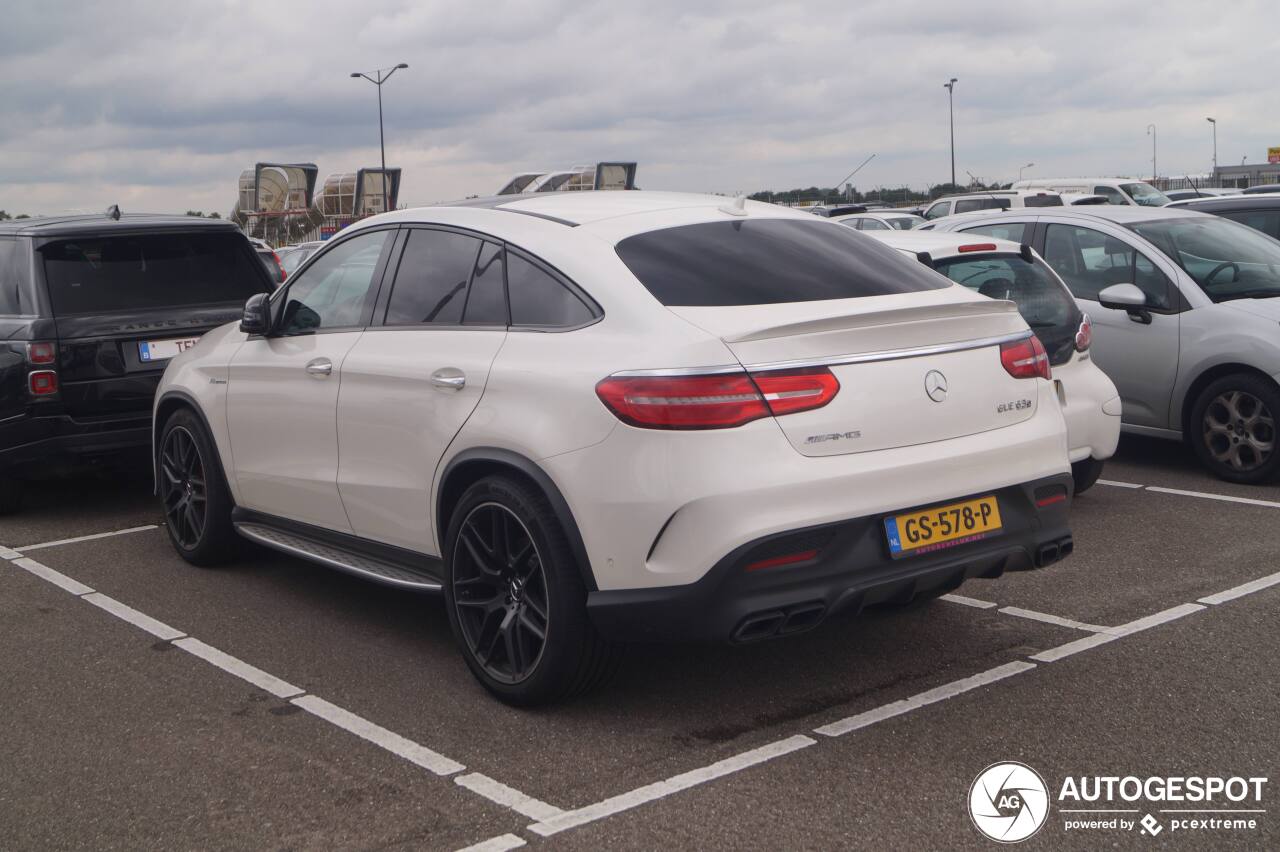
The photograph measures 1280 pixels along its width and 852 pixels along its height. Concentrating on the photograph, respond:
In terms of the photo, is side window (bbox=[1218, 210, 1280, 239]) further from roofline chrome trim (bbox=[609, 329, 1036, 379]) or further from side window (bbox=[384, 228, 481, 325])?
side window (bbox=[384, 228, 481, 325])

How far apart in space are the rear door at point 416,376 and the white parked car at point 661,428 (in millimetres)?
12

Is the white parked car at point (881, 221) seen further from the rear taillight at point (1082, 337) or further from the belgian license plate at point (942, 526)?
the belgian license plate at point (942, 526)

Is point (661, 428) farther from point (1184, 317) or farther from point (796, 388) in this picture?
point (1184, 317)

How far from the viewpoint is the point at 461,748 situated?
13.5ft

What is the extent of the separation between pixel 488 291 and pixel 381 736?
5.15 feet

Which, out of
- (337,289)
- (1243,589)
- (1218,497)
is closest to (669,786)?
(337,289)

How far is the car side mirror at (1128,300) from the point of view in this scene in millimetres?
7945

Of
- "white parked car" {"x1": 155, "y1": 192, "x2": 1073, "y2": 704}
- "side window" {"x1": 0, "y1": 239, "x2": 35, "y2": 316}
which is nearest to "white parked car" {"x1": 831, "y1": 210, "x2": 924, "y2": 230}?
"side window" {"x1": 0, "y1": 239, "x2": 35, "y2": 316}

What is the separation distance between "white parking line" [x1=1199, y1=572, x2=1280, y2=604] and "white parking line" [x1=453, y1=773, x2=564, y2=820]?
10.2 feet

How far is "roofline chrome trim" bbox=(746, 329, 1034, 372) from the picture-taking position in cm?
392

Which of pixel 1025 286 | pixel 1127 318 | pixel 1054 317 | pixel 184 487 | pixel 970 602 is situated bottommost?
pixel 970 602

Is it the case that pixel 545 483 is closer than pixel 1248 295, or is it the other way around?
pixel 545 483

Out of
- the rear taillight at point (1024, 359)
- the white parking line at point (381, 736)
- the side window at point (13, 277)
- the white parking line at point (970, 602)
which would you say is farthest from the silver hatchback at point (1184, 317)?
the side window at point (13, 277)

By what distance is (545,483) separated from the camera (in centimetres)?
410
